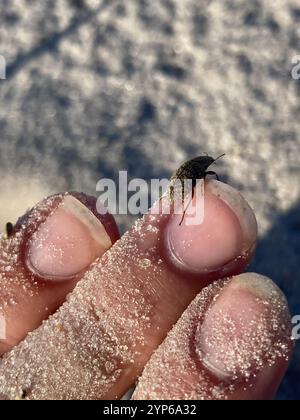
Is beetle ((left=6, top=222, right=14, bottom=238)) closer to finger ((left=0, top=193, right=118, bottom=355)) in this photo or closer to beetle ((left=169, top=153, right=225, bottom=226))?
finger ((left=0, top=193, right=118, bottom=355))

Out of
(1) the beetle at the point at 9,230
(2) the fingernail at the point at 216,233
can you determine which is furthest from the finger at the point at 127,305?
(1) the beetle at the point at 9,230

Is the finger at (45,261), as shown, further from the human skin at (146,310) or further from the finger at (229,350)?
the finger at (229,350)

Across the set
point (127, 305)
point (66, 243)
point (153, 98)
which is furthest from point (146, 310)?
point (153, 98)

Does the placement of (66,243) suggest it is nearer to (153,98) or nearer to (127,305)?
(127,305)
